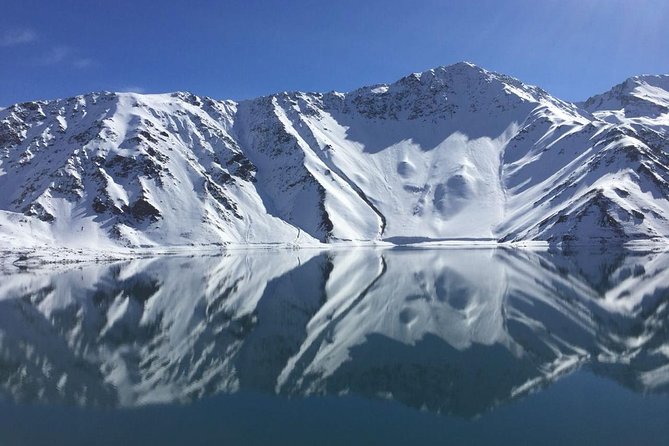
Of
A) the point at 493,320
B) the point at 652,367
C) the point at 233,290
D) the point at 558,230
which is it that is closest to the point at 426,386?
the point at 652,367

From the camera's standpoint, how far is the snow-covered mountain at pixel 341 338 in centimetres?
3538

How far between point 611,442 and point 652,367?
51.0 ft

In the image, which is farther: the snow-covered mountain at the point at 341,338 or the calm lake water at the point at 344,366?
the snow-covered mountain at the point at 341,338

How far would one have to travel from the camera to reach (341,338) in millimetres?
48844

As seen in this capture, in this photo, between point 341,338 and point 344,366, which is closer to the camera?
point 344,366

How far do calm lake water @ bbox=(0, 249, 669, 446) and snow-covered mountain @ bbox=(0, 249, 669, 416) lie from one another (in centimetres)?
23

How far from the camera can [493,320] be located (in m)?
53.5

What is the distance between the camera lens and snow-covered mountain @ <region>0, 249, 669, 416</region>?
116 ft

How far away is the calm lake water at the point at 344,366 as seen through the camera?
27844 mm

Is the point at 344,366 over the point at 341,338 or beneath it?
beneath

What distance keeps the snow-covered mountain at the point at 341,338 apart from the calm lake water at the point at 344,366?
0.76ft

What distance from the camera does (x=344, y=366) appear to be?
40.1 m

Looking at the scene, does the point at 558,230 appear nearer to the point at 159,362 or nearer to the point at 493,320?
the point at 493,320

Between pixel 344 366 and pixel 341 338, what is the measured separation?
343 inches
